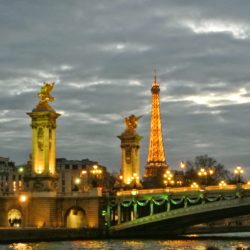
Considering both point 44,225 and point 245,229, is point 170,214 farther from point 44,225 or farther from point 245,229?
point 245,229

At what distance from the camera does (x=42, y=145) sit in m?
92.9

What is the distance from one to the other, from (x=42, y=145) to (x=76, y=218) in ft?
31.4

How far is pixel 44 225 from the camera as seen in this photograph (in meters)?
88.9

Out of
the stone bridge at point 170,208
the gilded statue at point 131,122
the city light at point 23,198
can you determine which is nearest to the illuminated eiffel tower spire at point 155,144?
the gilded statue at point 131,122

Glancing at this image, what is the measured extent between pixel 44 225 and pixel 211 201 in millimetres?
19431

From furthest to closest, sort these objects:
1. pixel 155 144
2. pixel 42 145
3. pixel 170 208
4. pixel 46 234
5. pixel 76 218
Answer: pixel 155 144
pixel 76 218
pixel 42 145
pixel 170 208
pixel 46 234

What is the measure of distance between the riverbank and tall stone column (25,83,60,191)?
28.3 feet

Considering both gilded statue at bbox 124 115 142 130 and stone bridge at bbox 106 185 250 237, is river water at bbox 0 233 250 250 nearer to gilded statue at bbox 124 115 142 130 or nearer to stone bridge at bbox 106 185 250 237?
stone bridge at bbox 106 185 250 237

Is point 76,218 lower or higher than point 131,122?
lower

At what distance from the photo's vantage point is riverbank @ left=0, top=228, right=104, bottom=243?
248 ft

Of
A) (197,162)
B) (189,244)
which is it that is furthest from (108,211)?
(197,162)

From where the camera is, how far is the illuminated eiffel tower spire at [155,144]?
6629 inches

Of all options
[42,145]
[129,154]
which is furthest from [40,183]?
[129,154]

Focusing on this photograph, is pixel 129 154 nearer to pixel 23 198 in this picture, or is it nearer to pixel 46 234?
pixel 23 198
